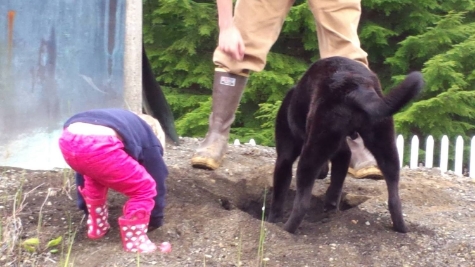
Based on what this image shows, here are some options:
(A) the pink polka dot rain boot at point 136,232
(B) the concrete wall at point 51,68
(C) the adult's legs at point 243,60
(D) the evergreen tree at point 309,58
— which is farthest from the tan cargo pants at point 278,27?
(D) the evergreen tree at point 309,58

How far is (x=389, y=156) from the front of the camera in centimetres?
283

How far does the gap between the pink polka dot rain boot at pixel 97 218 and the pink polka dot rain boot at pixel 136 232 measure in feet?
0.64

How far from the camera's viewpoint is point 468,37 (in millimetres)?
7480

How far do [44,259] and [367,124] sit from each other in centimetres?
141

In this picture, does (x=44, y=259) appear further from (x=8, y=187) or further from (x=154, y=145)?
(x=8, y=187)

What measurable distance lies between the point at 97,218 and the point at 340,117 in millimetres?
1095

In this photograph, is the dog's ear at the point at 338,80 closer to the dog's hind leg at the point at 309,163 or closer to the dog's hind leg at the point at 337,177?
the dog's hind leg at the point at 309,163

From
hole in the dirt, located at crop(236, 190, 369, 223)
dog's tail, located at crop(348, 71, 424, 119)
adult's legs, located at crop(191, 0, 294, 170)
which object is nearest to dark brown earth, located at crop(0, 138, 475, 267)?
hole in the dirt, located at crop(236, 190, 369, 223)

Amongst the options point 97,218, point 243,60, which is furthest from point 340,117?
point 243,60

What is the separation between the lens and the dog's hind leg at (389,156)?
2.77 meters

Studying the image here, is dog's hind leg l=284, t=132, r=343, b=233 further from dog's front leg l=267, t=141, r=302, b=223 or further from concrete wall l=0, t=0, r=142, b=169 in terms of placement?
concrete wall l=0, t=0, r=142, b=169

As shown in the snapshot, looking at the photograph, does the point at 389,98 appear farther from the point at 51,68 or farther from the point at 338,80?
the point at 51,68

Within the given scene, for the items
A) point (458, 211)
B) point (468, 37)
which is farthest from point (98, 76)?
point (468, 37)

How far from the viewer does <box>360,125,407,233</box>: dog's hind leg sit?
9.07ft
